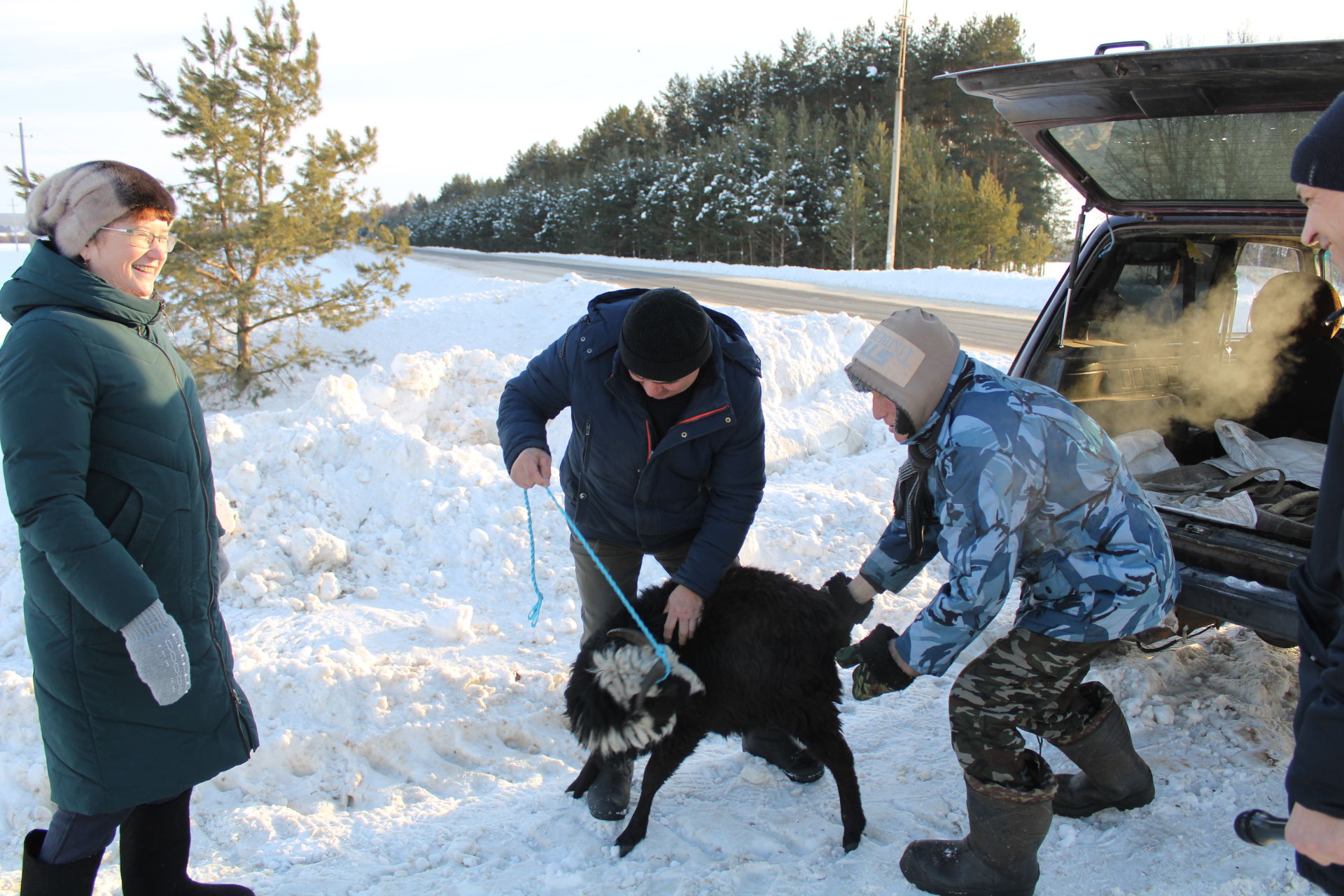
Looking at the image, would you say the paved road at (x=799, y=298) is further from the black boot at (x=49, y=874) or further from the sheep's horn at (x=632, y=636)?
the black boot at (x=49, y=874)

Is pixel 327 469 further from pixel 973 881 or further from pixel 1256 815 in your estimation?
pixel 1256 815

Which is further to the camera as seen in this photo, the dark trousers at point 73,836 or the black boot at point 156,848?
the black boot at point 156,848

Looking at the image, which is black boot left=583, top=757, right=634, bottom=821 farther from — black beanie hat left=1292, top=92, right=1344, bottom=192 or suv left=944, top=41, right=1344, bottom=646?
black beanie hat left=1292, top=92, right=1344, bottom=192

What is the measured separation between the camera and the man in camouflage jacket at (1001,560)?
2.19 m

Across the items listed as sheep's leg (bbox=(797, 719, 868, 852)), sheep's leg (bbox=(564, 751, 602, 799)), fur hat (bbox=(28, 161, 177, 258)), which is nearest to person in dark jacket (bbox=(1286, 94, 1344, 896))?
sheep's leg (bbox=(797, 719, 868, 852))

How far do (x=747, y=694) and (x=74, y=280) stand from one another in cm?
225

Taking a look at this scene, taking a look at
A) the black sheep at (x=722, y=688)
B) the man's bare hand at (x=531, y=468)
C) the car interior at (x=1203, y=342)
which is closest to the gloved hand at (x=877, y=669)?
the black sheep at (x=722, y=688)

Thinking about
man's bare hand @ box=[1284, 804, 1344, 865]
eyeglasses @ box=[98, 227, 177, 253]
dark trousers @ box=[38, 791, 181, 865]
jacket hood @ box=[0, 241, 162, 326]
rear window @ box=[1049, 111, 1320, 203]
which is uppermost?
rear window @ box=[1049, 111, 1320, 203]

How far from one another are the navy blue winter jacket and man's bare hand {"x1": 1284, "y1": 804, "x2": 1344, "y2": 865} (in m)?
1.70

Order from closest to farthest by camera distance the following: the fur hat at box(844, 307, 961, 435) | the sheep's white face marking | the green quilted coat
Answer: the green quilted coat < the fur hat at box(844, 307, 961, 435) < the sheep's white face marking

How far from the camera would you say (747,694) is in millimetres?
2809

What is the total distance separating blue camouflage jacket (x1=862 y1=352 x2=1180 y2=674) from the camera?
2.17 meters

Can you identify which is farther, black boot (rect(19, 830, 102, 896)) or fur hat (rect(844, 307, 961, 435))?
fur hat (rect(844, 307, 961, 435))

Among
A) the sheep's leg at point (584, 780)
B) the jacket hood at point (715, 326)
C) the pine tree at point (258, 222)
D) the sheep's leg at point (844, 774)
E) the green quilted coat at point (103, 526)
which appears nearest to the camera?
Result: the green quilted coat at point (103, 526)
